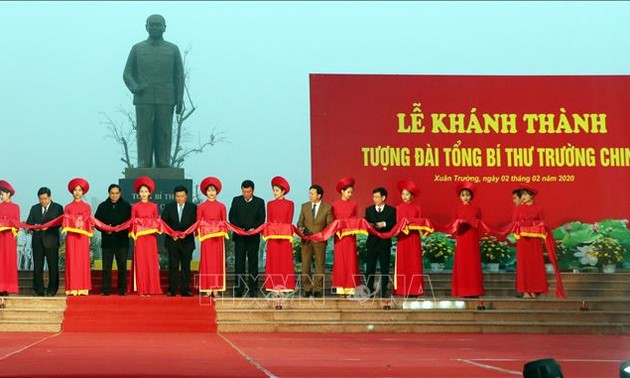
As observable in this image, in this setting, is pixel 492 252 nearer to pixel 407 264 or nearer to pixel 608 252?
pixel 608 252

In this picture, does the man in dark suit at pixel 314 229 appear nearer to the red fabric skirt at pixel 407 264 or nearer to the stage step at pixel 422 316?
the stage step at pixel 422 316

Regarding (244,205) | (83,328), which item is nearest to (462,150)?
(244,205)

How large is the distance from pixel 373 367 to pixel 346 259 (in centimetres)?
572

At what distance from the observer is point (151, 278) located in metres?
13.1

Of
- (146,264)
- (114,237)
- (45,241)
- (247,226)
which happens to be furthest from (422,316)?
(45,241)

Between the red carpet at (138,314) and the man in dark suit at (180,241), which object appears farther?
the man in dark suit at (180,241)

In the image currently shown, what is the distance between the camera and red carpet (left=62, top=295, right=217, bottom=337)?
1189cm

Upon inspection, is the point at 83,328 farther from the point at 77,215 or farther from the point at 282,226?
the point at 282,226

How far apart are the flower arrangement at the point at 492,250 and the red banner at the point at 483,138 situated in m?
0.54

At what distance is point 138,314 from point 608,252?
21.9 feet

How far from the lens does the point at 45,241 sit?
13195 millimetres

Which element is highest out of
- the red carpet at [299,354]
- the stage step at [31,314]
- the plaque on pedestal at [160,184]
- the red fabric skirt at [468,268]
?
the plaque on pedestal at [160,184]

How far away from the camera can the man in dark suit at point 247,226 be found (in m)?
13.3

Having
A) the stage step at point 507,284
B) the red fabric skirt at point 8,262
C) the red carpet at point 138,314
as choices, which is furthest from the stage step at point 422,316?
the red fabric skirt at point 8,262
